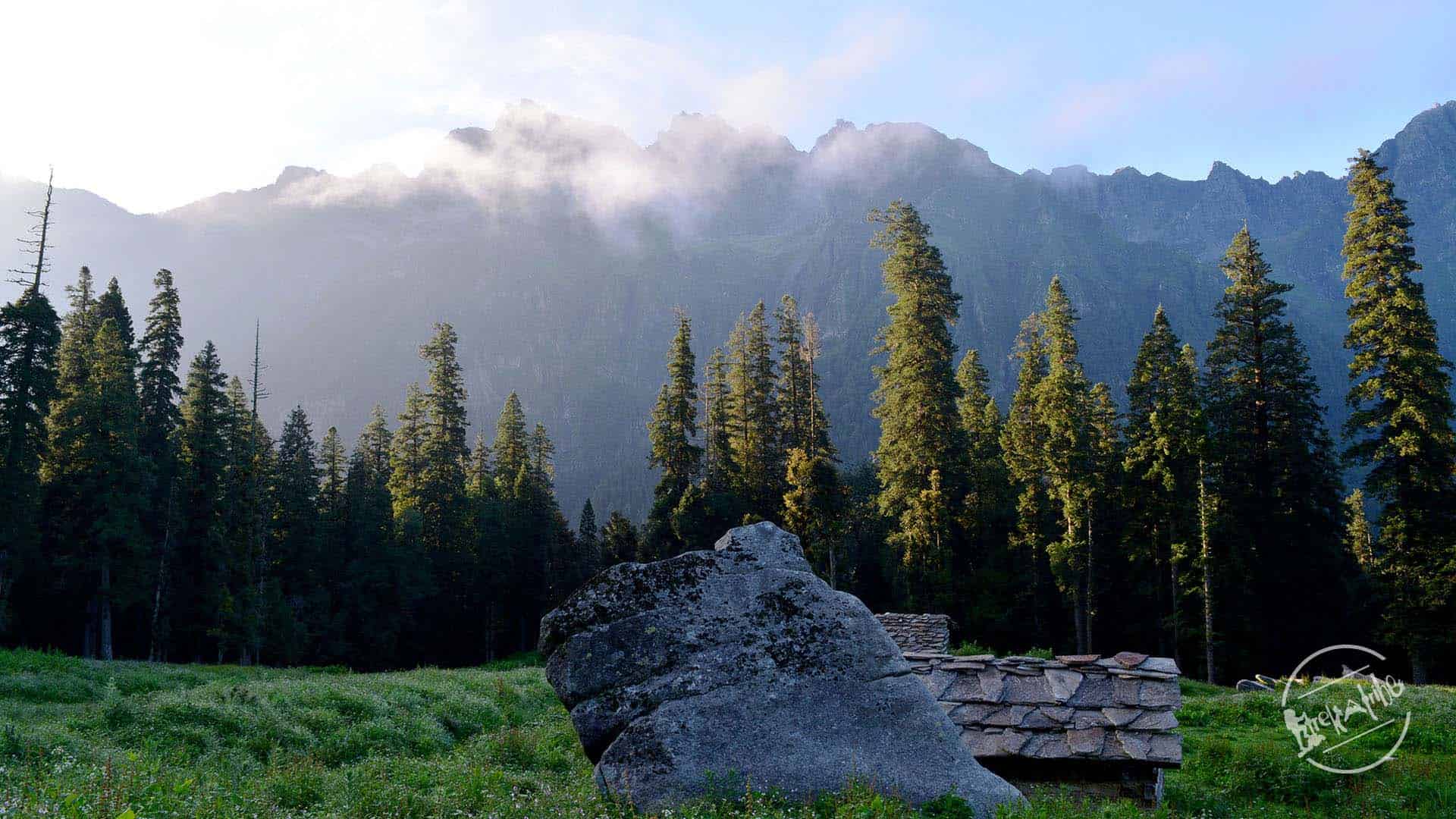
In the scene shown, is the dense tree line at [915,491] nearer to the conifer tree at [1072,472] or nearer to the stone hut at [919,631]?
the conifer tree at [1072,472]

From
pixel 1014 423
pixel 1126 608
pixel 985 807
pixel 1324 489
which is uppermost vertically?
pixel 1014 423

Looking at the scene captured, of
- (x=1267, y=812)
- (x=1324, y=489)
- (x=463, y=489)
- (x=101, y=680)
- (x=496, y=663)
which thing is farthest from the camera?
(x=463, y=489)

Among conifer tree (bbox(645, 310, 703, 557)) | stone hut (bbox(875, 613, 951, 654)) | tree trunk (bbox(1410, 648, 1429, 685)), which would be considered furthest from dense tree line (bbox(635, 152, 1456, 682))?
stone hut (bbox(875, 613, 951, 654))

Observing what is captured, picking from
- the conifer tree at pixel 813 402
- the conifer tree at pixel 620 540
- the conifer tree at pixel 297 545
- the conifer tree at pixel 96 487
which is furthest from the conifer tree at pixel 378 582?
the conifer tree at pixel 813 402

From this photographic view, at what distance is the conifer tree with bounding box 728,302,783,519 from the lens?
5291 centimetres

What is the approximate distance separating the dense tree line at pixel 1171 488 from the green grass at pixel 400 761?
48.3ft

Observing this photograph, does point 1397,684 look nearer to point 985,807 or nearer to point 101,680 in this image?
point 985,807

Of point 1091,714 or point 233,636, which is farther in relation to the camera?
point 233,636

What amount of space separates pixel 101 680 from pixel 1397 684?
30494 millimetres

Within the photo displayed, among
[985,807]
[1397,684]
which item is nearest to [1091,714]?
[985,807]

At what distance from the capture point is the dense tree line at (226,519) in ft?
121

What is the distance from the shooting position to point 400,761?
1140 centimetres

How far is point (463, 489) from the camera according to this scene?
202ft

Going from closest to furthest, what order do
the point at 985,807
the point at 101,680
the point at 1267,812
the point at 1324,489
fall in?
the point at 985,807
the point at 1267,812
the point at 101,680
the point at 1324,489
